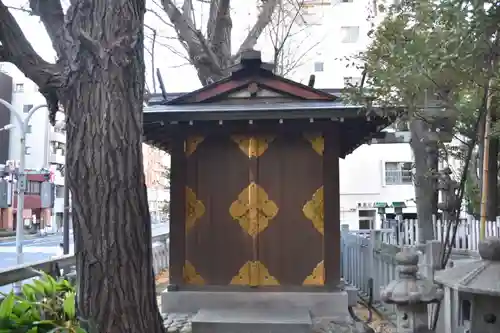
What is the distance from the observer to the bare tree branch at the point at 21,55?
16.2 ft

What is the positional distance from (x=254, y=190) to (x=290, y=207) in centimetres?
63

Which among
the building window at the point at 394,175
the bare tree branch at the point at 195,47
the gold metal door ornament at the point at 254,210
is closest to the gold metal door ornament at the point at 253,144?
the gold metal door ornament at the point at 254,210

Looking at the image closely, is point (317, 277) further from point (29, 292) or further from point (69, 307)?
point (29, 292)

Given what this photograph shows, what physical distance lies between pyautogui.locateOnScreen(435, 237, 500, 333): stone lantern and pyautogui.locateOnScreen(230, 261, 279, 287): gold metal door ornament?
4710 millimetres

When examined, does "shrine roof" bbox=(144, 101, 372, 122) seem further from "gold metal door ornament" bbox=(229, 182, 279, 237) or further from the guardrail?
the guardrail

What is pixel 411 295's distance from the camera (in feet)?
12.0

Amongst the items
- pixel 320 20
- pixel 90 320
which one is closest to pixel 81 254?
pixel 90 320

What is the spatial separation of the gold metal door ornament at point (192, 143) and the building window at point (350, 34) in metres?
28.5

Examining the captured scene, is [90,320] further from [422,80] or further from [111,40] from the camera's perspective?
[422,80]

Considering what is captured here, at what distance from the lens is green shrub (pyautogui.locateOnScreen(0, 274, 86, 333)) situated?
4.85 m

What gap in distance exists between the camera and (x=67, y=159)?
4773 millimetres

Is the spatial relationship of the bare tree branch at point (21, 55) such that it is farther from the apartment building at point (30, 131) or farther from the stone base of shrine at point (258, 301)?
the apartment building at point (30, 131)

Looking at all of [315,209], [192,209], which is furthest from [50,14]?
[315,209]

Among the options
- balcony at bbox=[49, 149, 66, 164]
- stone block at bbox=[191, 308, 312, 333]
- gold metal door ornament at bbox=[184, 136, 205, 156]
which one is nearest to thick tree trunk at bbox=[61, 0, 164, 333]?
stone block at bbox=[191, 308, 312, 333]
